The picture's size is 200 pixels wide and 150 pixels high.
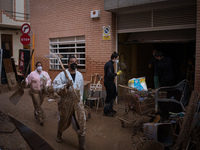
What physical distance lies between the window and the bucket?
17.8 ft

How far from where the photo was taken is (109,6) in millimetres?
7359

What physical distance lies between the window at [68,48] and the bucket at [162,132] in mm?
5416

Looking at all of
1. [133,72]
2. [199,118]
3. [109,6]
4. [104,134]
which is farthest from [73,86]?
[133,72]

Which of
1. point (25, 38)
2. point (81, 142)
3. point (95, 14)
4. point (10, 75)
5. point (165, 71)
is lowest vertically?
point (81, 142)

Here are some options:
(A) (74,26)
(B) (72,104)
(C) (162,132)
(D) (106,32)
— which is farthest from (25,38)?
(C) (162,132)

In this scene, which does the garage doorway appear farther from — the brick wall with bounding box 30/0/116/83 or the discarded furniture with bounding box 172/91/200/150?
the discarded furniture with bounding box 172/91/200/150

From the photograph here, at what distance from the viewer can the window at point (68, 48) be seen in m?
9.14

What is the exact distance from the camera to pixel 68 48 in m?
9.68

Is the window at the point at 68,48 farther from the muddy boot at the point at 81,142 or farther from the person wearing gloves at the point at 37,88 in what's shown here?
the muddy boot at the point at 81,142

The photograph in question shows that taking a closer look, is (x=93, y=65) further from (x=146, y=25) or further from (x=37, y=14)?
(x=37, y=14)

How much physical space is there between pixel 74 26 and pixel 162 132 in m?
6.42

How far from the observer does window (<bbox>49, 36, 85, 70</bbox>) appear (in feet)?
30.0

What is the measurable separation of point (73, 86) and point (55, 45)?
6.47 m

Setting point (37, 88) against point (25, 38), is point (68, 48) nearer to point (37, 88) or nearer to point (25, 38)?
point (25, 38)
